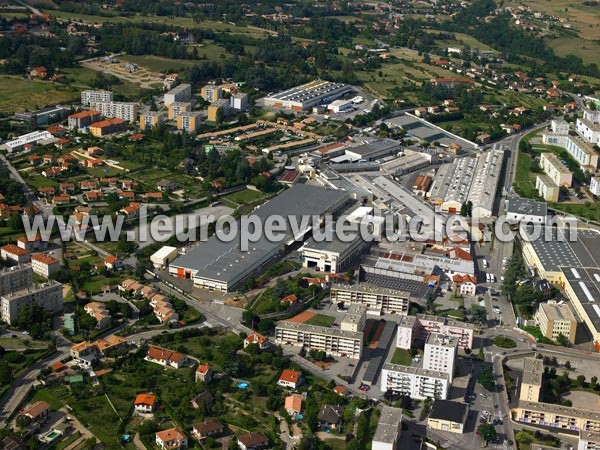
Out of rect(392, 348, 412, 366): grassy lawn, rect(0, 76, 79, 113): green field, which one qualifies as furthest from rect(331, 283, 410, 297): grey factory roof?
rect(0, 76, 79, 113): green field

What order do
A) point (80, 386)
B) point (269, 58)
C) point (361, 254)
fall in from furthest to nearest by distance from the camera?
point (269, 58)
point (361, 254)
point (80, 386)

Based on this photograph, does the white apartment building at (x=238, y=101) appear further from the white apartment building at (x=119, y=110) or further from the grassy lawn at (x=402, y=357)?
the grassy lawn at (x=402, y=357)

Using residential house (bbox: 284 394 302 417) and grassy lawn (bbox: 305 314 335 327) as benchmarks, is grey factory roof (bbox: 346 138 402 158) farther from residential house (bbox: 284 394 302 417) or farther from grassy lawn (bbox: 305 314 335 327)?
residential house (bbox: 284 394 302 417)

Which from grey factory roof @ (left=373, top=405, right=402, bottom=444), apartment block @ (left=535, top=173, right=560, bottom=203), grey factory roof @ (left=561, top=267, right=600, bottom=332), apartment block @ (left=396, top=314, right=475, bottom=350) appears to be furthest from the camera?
apartment block @ (left=535, top=173, right=560, bottom=203)

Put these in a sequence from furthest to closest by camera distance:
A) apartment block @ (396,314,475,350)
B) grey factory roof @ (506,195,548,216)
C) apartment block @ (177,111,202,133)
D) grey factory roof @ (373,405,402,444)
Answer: apartment block @ (177,111,202,133) < grey factory roof @ (506,195,548,216) < apartment block @ (396,314,475,350) < grey factory roof @ (373,405,402,444)

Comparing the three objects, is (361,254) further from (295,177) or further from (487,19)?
(487,19)

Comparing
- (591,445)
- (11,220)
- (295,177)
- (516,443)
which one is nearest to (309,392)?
(516,443)

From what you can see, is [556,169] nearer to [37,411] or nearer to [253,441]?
[253,441]
